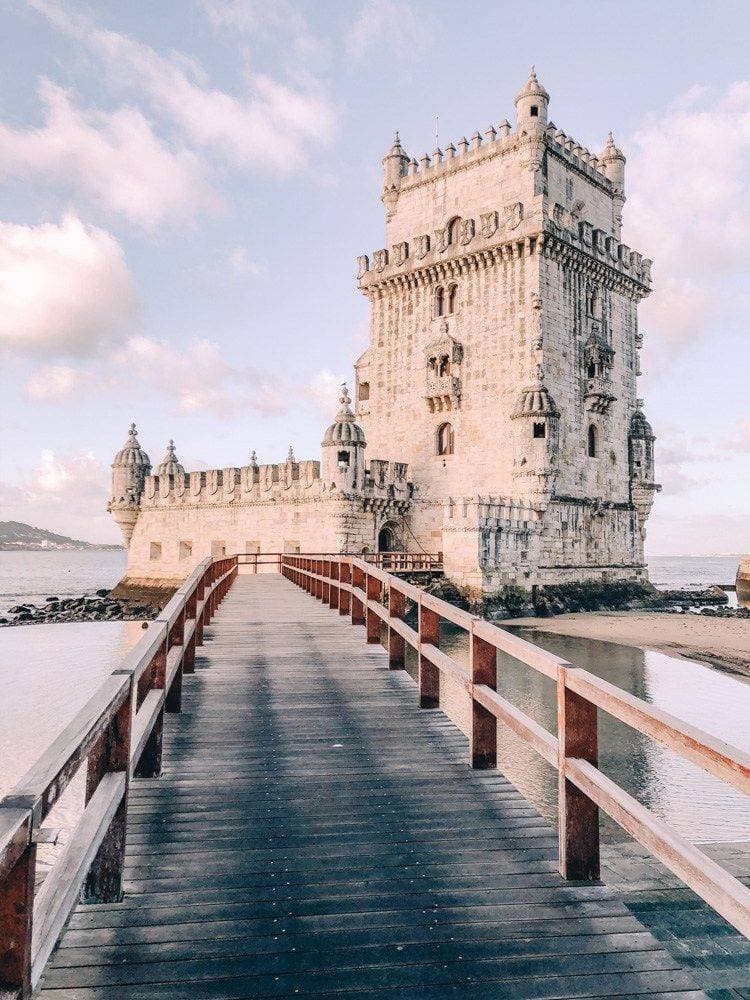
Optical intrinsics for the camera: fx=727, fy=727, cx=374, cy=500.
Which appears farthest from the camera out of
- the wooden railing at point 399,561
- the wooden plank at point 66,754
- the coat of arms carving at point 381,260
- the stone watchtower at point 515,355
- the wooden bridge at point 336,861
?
the coat of arms carving at point 381,260

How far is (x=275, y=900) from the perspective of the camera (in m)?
3.31

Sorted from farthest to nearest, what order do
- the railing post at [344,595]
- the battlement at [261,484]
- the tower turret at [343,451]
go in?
the battlement at [261,484] → the tower turret at [343,451] → the railing post at [344,595]

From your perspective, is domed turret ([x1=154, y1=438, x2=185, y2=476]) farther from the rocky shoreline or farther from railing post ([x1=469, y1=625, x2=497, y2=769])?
railing post ([x1=469, y1=625, x2=497, y2=769])

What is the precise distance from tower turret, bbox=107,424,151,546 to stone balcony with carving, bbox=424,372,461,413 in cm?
1753

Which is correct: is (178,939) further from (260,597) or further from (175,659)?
(260,597)

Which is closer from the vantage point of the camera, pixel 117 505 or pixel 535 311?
pixel 535 311

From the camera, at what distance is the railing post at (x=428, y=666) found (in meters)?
6.80

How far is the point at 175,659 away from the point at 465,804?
3.08 m

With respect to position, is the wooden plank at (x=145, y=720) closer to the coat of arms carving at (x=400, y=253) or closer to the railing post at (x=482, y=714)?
the railing post at (x=482, y=714)

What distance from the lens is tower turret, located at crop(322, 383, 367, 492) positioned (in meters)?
31.3

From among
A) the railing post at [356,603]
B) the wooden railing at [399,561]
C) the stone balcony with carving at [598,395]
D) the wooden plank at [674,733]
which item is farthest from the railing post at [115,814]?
the stone balcony with carving at [598,395]

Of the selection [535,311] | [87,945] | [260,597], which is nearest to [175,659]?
[87,945]

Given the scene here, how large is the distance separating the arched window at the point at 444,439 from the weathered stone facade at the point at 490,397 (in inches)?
3.6

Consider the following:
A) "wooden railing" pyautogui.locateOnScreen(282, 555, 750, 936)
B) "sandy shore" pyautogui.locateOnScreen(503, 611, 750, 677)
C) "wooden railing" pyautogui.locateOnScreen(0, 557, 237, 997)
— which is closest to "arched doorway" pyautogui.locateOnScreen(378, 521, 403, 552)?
"sandy shore" pyautogui.locateOnScreen(503, 611, 750, 677)
